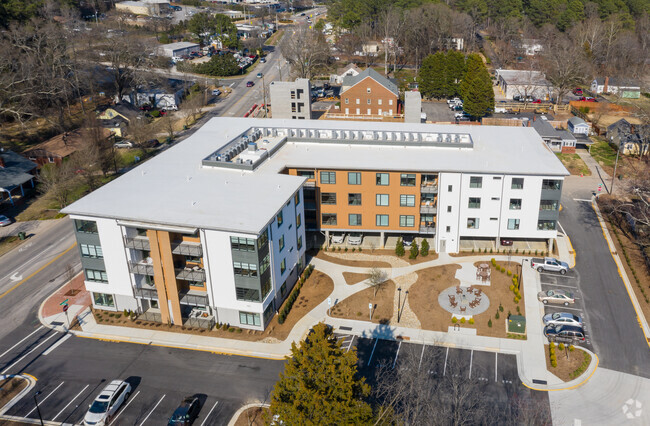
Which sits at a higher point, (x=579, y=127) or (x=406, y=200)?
(x=406, y=200)

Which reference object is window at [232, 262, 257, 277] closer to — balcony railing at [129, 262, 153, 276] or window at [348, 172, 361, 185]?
balcony railing at [129, 262, 153, 276]

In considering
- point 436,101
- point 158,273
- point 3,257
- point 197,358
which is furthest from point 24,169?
point 436,101

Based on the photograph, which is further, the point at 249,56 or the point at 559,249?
the point at 249,56

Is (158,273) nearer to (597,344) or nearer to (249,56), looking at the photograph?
(597,344)

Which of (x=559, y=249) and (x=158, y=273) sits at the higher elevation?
(x=158, y=273)

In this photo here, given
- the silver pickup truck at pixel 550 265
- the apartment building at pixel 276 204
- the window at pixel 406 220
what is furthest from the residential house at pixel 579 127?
the window at pixel 406 220

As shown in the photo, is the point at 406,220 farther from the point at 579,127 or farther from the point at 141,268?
the point at 579,127

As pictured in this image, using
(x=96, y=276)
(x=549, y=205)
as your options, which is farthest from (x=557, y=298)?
(x=96, y=276)
